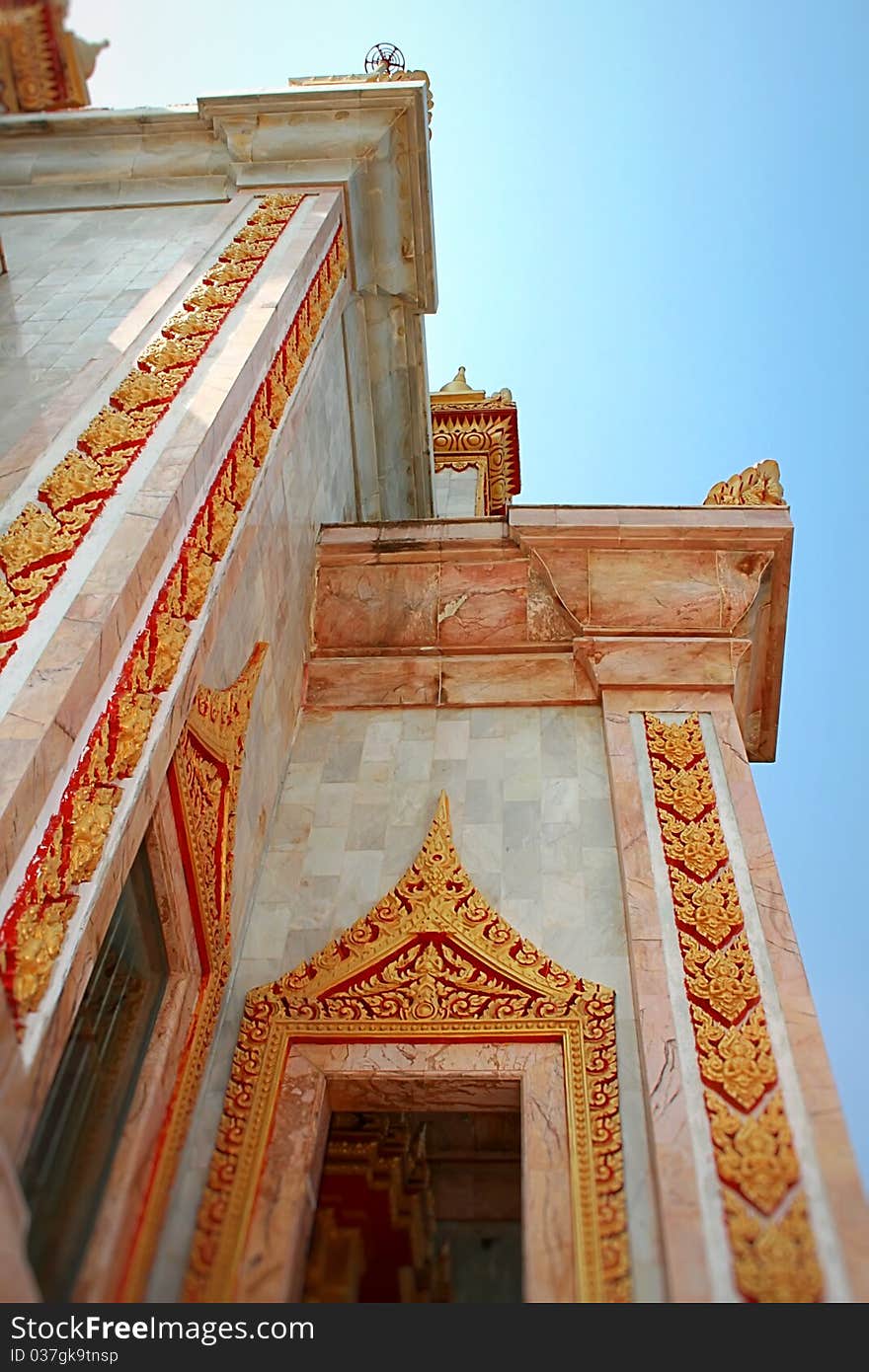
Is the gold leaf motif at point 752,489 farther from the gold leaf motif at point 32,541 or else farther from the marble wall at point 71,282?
the gold leaf motif at point 32,541

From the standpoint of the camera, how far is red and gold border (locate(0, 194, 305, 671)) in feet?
15.8

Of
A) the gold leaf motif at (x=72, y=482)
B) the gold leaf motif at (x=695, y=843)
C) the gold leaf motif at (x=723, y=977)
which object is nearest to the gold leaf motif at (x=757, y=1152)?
the gold leaf motif at (x=723, y=977)

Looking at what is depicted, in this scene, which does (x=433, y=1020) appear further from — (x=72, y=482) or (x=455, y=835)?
(x=72, y=482)

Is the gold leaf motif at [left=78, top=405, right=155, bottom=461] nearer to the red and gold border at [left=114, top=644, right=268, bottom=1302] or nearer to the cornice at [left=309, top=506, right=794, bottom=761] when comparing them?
the red and gold border at [left=114, top=644, right=268, bottom=1302]

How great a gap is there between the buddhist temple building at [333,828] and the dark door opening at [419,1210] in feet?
0.06

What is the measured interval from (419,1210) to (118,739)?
2143 mm

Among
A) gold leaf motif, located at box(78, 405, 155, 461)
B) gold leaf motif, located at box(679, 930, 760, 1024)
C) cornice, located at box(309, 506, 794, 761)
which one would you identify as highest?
cornice, located at box(309, 506, 794, 761)

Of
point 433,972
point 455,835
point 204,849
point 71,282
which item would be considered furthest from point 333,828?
point 71,282

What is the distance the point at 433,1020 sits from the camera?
550 cm

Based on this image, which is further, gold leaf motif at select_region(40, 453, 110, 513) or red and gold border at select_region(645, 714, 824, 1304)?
gold leaf motif at select_region(40, 453, 110, 513)

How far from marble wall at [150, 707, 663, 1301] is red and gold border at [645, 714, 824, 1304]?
12.0 inches

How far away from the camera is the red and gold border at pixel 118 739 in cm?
389

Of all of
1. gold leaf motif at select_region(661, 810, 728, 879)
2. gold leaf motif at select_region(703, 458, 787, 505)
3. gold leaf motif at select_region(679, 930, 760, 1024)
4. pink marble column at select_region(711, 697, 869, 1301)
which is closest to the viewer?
pink marble column at select_region(711, 697, 869, 1301)

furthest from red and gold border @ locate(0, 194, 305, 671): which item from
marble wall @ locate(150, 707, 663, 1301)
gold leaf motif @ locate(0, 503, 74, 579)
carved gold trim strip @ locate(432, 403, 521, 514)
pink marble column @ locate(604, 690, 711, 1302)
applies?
carved gold trim strip @ locate(432, 403, 521, 514)
